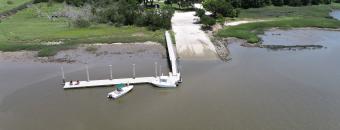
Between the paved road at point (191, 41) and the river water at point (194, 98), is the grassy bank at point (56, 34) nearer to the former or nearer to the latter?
the paved road at point (191, 41)

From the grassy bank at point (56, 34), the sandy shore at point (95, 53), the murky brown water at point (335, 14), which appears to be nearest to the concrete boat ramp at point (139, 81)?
the sandy shore at point (95, 53)

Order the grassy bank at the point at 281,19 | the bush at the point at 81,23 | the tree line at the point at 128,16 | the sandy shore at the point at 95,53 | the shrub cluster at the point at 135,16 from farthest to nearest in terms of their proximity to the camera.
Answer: the bush at the point at 81,23 < the tree line at the point at 128,16 < the shrub cluster at the point at 135,16 < the grassy bank at the point at 281,19 < the sandy shore at the point at 95,53

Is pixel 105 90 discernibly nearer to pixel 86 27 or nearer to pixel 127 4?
pixel 86 27

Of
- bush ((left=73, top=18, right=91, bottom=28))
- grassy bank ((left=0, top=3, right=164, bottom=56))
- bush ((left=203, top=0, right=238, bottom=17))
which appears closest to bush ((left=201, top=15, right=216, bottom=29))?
bush ((left=203, top=0, right=238, bottom=17))

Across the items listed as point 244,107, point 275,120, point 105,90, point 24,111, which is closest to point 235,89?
point 244,107

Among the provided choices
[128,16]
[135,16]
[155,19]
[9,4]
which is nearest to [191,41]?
[155,19]

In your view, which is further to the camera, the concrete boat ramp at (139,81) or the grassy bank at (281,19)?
the grassy bank at (281,19)

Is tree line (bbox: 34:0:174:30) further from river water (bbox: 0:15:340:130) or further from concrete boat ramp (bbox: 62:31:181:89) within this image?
concrete boat ramp (bbox: 62:31:181:89)

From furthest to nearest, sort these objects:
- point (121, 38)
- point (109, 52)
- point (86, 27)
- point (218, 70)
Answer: point (86, 27) < point (121, 38) < point (109, 52) < point (218, 70)
